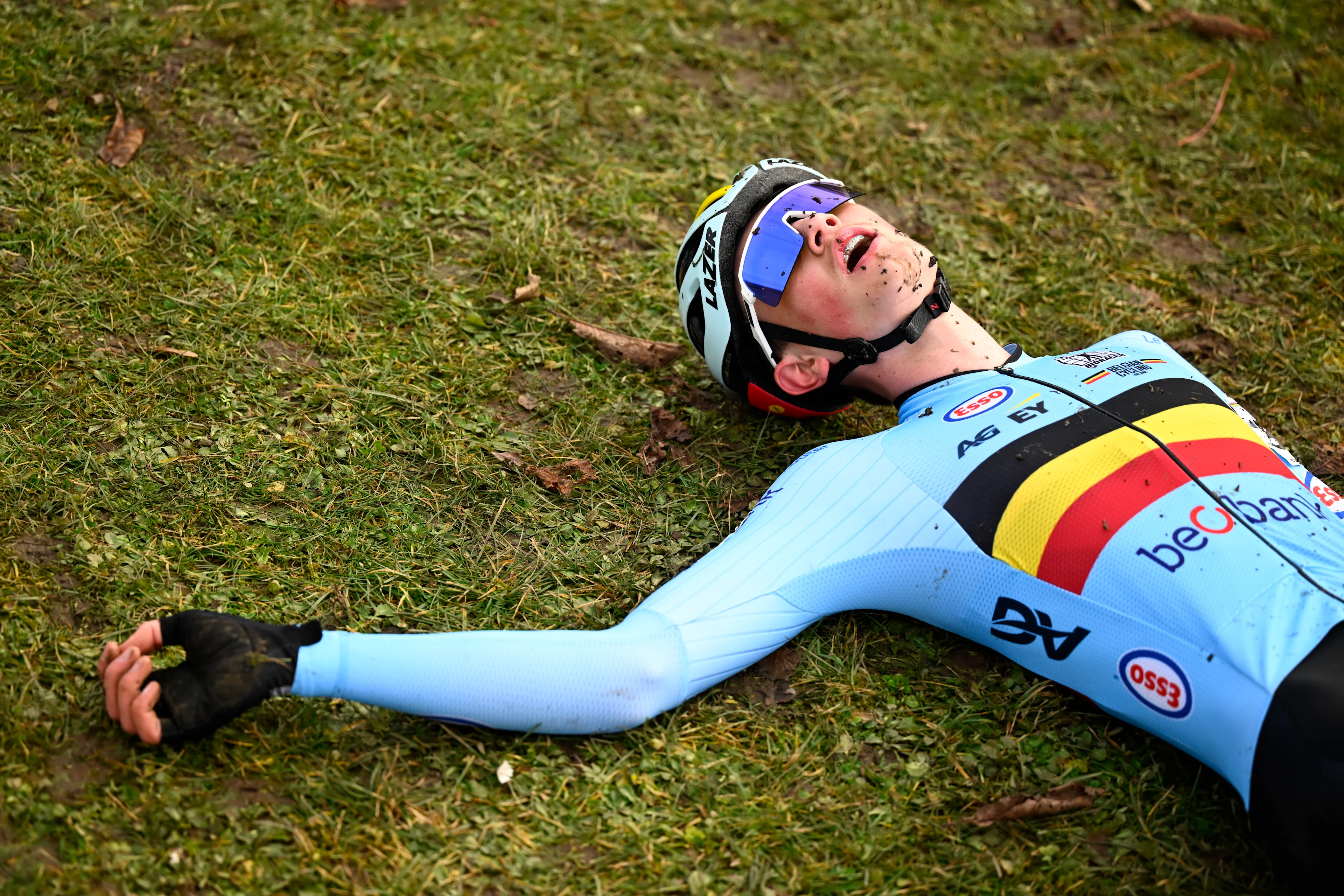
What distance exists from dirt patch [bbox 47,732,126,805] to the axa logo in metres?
2.74

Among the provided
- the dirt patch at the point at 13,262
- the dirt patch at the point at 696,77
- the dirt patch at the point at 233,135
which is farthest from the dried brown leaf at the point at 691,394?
the dirt patch at the point at 13,262

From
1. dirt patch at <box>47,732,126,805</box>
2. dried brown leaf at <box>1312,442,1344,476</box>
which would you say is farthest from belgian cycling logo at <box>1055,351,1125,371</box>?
dirt patch at <box>47,732,126,805</box>

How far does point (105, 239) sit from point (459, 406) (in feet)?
5.78

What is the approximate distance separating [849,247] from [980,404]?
29.4 inches

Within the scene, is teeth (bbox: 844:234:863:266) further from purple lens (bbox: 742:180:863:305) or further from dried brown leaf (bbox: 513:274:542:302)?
dried brown leaf (bbox: 513:274:542:302)

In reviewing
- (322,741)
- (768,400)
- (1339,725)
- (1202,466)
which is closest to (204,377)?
(322,741)

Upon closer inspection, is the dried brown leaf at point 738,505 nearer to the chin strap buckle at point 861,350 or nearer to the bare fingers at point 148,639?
the chin strap buckle at point 861,350

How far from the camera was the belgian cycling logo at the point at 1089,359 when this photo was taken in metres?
3.69

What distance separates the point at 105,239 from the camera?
4383mm

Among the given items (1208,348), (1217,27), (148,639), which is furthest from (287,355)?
(1217,27)

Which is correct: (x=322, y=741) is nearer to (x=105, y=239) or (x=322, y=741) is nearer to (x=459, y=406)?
(x=459, y=406)

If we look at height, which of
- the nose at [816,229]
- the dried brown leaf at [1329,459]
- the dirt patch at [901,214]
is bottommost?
the dried brown leaf at [1329,459]

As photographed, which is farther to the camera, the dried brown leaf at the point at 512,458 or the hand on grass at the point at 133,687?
the dried brown leaf at the point at 512,458

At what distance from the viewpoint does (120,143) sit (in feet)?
15.8
